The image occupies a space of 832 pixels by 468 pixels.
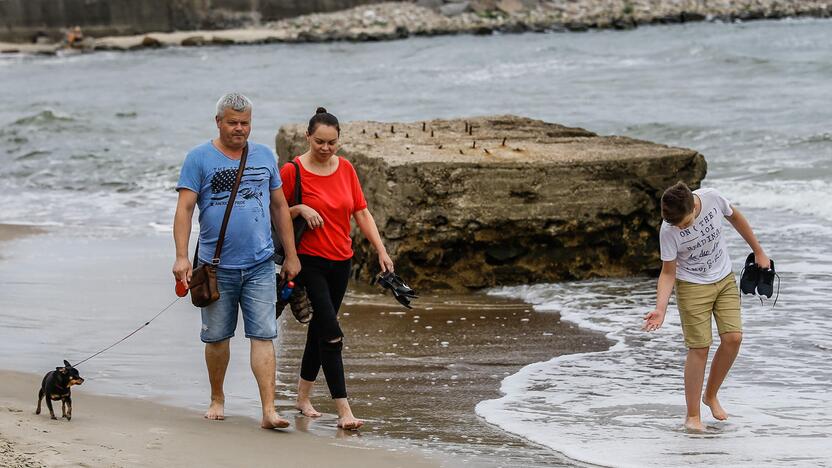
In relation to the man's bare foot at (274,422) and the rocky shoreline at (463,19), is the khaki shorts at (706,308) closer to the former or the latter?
the man's bare foot at (274,422)

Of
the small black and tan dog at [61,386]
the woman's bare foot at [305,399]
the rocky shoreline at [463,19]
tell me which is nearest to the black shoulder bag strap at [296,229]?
the woman's bare foot at [305,399]

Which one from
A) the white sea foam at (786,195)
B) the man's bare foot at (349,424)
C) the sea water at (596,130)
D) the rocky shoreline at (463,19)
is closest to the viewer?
the man's bare foot at (349,424)

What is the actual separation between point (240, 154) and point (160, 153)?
15240 mm

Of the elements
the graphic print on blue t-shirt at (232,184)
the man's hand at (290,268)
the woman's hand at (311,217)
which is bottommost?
the man's hand at (290,268)

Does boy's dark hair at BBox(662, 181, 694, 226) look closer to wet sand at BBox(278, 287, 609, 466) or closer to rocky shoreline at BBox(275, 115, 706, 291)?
wet sand at BBox(278, 287, 609, 466)

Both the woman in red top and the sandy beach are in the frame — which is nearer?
the sandy beach

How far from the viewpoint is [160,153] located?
20.5 meters

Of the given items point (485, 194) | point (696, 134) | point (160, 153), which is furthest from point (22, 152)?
point (485, 194)

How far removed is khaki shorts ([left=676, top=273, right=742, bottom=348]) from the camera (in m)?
5.96

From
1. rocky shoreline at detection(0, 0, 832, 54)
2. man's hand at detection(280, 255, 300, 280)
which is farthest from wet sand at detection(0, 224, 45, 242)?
rocky shoreline at detection(0, 0, 832, 54)

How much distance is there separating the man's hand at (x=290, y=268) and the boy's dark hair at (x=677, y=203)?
1.71m

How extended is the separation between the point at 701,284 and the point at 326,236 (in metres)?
1.79

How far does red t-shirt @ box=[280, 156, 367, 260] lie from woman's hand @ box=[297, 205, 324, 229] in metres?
0.08

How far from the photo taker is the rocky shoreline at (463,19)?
5369cm
